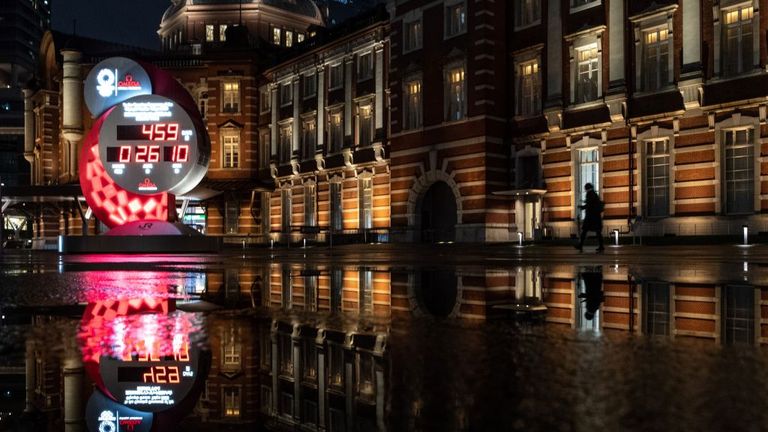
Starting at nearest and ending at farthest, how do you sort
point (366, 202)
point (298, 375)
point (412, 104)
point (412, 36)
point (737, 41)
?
point (298, 375) < point (737, 41) < point (412, 36) < point (412, 104) < point (366, 202)

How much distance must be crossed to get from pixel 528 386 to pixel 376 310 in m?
2.52

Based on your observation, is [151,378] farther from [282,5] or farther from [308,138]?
[282,5]

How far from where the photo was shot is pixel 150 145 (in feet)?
72.8

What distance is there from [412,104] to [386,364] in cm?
2990

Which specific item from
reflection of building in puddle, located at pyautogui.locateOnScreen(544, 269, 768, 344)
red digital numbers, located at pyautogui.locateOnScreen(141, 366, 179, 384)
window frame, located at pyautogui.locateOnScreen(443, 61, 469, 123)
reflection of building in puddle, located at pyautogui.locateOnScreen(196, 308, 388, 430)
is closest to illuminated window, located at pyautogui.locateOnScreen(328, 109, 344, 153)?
window frame, located at pyautogui.locateOnScreen(443, 61, 469, 123)

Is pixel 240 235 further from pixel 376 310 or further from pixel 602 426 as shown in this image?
pixel 602 426

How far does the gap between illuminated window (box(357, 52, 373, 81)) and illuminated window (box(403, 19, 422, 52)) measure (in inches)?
177

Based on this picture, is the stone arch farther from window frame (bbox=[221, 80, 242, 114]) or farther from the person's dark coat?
window frame (bbox=[221, 80, 242, 114])

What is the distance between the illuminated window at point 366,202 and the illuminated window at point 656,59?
15.9 m

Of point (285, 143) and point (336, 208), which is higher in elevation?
point (285, 143)

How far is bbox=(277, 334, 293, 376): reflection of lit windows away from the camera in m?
2.65

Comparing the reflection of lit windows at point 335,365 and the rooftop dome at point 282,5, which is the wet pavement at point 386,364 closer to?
the reflection of lit windows at point 335,365


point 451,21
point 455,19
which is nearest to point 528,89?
point 455,19

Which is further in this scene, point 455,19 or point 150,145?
point 455,19
